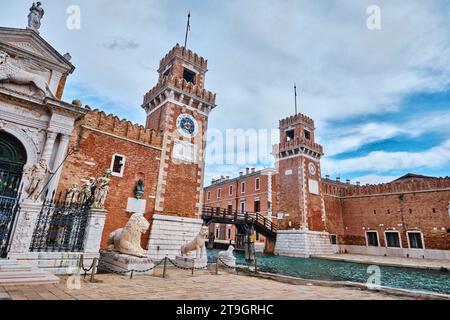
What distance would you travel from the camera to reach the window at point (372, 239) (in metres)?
26.5

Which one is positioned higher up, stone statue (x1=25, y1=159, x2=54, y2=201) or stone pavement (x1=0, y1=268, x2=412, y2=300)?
stone statue (x1=25, y1=159, x2=54, y2=201)

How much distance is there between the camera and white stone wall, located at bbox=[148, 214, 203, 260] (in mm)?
13227

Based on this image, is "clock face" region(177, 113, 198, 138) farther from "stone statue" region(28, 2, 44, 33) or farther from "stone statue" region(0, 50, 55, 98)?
"stone statue" region(28, 2, 44, 33)

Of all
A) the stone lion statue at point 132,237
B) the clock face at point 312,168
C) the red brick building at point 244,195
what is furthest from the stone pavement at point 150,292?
the red brick building at point 244,195

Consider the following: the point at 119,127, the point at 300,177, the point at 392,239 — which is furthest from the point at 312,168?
the point at 119,127

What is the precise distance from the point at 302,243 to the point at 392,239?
367 inches

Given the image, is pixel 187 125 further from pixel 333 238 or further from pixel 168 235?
pixel 333 238

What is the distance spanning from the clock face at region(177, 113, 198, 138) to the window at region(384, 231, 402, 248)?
22233 millimetres

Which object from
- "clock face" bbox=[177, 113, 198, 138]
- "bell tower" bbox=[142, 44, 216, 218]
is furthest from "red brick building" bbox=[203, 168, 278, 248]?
"clock face" bbox=[177, 113, 198, 138]

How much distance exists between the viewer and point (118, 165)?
13328 mm

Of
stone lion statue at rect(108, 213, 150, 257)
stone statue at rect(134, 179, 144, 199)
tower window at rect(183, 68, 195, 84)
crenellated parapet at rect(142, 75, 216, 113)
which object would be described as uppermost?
tower window at rect(183, 68, 195, 84)

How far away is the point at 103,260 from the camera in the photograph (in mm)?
9078
